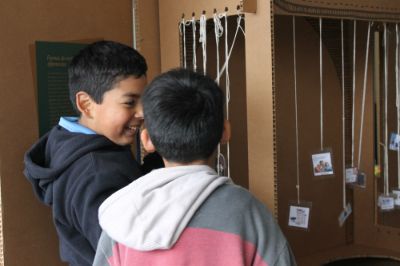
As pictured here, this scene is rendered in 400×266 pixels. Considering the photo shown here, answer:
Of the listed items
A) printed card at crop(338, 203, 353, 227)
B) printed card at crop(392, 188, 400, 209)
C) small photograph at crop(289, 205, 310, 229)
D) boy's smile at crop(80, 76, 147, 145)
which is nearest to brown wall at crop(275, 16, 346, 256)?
printed card at crop(338, 203, 353, 227)

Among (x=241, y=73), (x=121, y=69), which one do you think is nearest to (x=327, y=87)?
(x=241, y=73)

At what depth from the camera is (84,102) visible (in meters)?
1.30

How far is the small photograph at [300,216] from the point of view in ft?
4.92

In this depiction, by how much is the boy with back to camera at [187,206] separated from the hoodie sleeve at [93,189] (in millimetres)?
141

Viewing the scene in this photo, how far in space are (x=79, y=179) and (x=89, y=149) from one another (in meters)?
0.08

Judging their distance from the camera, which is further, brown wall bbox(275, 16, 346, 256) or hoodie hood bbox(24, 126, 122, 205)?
brown wall bbox(275, 16, 346, 256)

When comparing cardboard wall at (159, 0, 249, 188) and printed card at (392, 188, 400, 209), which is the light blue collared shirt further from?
printed card at (392, 188, 400, 209)

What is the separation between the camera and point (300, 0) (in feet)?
4.53

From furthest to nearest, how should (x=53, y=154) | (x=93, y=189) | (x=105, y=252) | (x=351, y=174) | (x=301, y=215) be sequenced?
(x=351, y=174) → (x=301, y=215) → (x=53, y=154) → (x=93, y=189) → (x=105, y=252)

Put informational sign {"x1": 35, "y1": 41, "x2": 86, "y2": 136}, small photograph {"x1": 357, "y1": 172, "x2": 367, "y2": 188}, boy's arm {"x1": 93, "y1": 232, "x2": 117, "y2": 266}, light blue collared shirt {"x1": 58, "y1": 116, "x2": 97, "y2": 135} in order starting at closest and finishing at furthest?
boy's arm {"x1": 93, "y1": 232, "x2": 117, "y2": 266} < light blue collared shirt {"x1": 58, "y1": 116, "x2": 97, "y2": 135} < informational sign {"x1": 35, "y1": 41, "x2": 86, "y2": 136} < small photograph {"x1": 357, "y1": 172, "x2": 367, "y2": 188}

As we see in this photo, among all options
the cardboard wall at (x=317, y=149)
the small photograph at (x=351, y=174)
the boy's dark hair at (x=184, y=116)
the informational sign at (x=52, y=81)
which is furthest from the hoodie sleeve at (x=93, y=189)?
the small photograph at (x=351, y=174)

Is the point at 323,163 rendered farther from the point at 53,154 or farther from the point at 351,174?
the point at 53,154

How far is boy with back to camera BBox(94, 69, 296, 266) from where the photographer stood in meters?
0.87

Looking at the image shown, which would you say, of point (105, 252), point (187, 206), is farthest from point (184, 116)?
point (105, 252)
